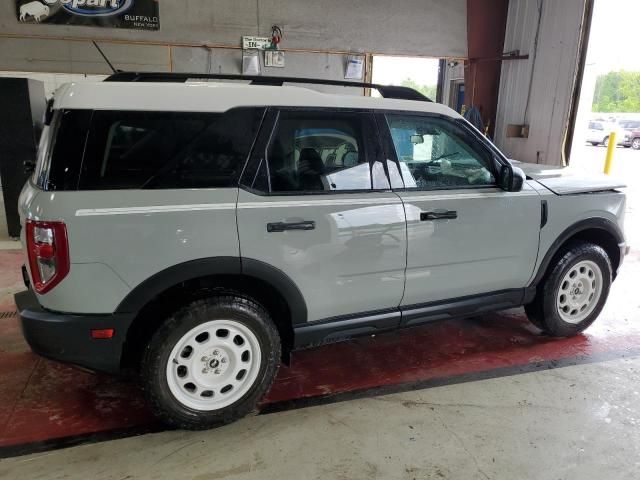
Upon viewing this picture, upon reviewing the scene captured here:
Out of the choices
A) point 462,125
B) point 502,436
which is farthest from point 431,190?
point 502,436

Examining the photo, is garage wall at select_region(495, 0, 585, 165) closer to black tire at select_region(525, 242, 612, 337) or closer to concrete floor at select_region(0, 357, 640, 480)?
black tire at select_region(525, 242, 612, 337)

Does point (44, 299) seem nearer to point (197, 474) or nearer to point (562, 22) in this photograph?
point (197, 474)

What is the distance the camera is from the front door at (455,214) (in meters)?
2.85

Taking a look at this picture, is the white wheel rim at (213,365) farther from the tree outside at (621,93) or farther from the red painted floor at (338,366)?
the tree outside at (621,93)

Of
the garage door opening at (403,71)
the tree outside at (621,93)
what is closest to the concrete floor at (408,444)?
the garage door opening at (403,71)

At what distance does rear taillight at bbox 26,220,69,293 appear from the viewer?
208 centimetres

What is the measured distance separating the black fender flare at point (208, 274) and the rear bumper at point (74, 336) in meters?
0.09

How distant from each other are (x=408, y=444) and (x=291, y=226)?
1.24 meters

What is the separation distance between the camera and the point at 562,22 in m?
7.69

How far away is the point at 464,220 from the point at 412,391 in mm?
1080

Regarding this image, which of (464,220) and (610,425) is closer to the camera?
(610,425)

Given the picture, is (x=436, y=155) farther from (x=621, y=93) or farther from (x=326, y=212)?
(x=621, y=93)

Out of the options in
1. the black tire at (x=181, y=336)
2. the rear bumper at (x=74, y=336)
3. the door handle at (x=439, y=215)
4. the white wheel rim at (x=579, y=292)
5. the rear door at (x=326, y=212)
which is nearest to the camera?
the rear bumper at (x=74, y=336)

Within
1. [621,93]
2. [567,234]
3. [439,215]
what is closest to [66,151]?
[439,215]
